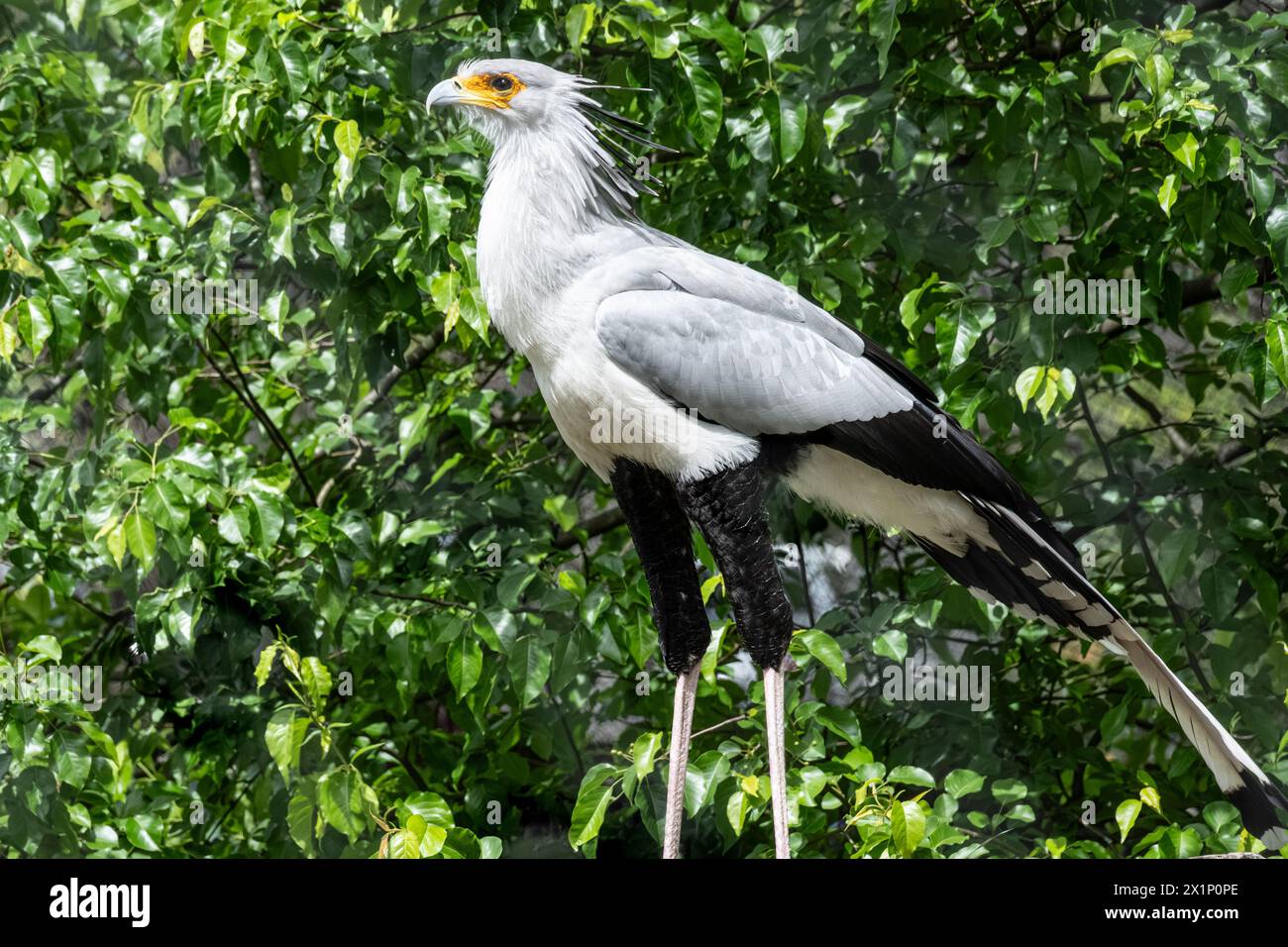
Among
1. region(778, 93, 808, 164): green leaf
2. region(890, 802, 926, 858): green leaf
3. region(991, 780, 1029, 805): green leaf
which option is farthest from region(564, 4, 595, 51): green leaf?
region(991, 780, 1029, 805): green leaf

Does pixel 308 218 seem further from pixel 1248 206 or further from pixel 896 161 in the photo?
pixel 1248 206

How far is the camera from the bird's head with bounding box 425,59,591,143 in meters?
2.38

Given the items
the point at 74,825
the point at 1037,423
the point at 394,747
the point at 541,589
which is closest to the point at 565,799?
the point at 394,747

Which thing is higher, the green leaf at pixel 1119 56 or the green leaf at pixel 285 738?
the green leaf at pixel 1119 56

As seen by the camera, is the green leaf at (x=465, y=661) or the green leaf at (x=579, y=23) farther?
the green leaf at (x=465, y=661)

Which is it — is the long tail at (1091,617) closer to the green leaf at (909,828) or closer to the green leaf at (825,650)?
the green leaf at (825,650)

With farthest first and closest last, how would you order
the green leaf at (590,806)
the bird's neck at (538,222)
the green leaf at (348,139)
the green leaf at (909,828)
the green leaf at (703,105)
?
the green leaf at (703,105)
the green leaf at (348,139)
the green leaf at (590,806)
the green leaf at (909,828)
the bird's neck at (538,222)

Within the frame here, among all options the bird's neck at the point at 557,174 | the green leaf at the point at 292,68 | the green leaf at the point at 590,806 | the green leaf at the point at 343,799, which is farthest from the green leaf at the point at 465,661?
the green leaf at the point at 292,68

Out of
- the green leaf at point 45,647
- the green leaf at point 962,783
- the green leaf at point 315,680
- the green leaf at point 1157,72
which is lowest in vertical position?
the green leaf at point 962,783

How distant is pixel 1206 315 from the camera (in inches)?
152

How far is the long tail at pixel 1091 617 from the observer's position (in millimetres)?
2527

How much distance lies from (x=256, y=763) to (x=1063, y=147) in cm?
271

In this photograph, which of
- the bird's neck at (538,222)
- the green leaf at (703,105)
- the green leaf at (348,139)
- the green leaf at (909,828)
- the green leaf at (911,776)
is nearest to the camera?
the bird's neck at (538,222)
